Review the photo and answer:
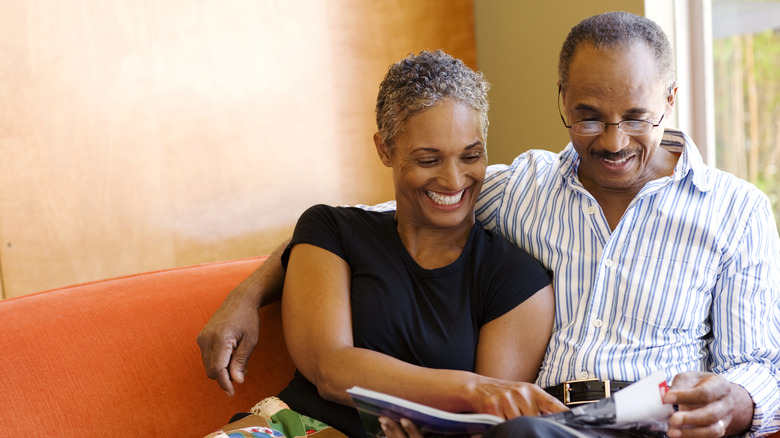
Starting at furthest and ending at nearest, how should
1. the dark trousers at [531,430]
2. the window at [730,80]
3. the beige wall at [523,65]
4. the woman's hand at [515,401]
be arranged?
the beige wall at [523,65], the window at [730,80], the woman's hand at [515,401], the dark trousers at [531,430]

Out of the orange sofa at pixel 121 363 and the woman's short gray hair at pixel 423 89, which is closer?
the woman's short gray hair at pixel 423 89

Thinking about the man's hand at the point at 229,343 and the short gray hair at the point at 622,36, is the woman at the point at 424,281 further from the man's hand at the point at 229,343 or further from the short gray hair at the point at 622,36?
the short gray hair at the point at 622,36

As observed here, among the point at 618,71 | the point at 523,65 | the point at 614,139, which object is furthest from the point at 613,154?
the point at 523,65

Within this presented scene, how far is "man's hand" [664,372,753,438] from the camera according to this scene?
4.22 ft

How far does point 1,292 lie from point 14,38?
75cm


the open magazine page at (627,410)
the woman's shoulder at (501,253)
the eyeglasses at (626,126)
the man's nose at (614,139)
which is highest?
the eyeglasses at (626,126)

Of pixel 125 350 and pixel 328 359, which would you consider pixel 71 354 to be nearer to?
pixel 125 350

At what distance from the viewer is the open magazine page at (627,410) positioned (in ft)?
3.76

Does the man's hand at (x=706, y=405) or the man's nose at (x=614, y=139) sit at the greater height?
the man's nose at (x=614, y=139)

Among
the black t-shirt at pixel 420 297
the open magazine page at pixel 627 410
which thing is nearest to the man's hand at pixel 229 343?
the black t-shirt at pixel 420 297

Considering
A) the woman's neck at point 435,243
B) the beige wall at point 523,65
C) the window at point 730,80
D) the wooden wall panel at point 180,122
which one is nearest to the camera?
the woman's neck at point 435,243

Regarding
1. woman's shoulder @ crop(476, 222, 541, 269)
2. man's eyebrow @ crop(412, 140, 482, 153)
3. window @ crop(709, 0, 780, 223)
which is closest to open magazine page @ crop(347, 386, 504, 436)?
woman's shoulder @ crop(476, 222, 541, 269)

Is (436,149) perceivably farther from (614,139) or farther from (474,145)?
(614,139)

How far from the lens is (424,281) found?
165 centimetres
